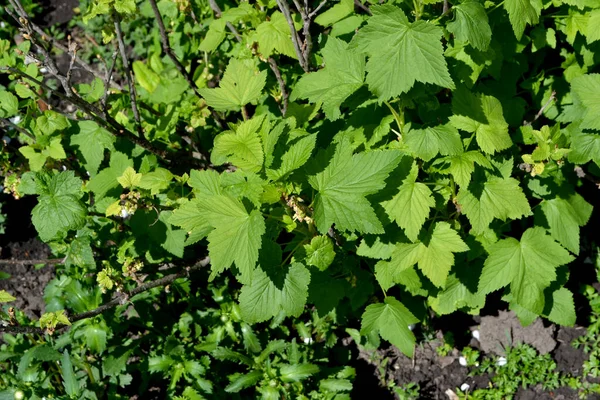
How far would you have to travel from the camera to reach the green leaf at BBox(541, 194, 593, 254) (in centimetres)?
308

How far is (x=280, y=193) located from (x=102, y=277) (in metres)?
1.03

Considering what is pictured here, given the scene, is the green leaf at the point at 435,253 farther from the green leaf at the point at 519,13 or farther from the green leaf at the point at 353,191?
the green leaf at the point at 519,13

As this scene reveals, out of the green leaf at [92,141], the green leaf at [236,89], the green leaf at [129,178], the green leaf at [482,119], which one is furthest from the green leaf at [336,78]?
the green leaf at [92,141]

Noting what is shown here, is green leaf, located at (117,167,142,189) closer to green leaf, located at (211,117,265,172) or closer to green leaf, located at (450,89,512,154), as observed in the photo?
green leaf, located at (211,117,265,172)

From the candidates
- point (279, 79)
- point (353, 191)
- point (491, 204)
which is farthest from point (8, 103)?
point (491, 204)

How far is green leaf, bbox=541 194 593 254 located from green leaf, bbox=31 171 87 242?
2.38 m

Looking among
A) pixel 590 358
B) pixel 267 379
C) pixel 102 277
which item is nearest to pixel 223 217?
pixel 102 277

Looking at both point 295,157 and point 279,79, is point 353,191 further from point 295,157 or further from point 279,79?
point 279,79

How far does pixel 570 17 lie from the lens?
312 centimetres

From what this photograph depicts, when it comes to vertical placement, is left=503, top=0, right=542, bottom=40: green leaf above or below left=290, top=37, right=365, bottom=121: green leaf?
above

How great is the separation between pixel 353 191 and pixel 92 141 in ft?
5.37

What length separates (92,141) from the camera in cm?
321

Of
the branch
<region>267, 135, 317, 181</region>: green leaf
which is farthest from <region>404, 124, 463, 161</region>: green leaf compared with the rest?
the branch

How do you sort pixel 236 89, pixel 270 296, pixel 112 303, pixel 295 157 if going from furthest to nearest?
pixel 112 303 → pixel 236 89 → pixel 270 296 → pixel 295 157
